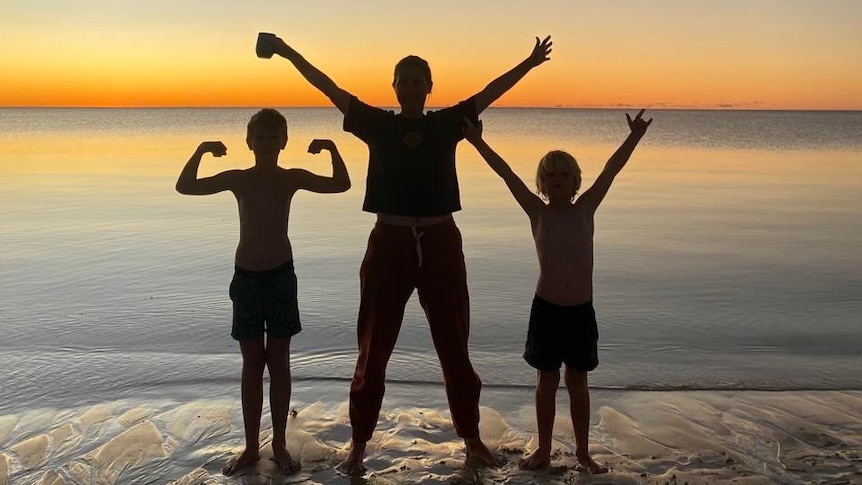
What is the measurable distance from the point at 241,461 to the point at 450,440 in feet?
4.32

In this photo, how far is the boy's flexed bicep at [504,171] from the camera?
Result: 4438mm

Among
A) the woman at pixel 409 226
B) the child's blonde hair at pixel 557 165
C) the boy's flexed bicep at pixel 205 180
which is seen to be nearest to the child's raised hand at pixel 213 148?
the boy's flexed bicep at pixel 205 180

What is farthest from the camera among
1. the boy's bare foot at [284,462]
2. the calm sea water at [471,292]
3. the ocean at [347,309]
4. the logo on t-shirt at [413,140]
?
the calm sea water at [471,292]

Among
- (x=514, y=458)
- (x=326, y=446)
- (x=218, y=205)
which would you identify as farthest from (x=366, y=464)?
(x=218, y=205)

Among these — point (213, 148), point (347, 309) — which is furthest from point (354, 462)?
point (347, 309)

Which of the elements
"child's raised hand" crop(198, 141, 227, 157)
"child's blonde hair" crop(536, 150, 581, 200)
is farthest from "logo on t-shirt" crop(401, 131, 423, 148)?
"child's raised hand" crop(198, 141, 227, 157)

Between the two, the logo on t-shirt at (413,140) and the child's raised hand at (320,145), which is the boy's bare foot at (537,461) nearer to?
the logo on t-shirt at (413,140)

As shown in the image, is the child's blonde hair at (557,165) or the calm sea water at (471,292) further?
the calm sea water at (471,292)

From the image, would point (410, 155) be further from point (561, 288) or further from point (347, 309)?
point (347, 309)

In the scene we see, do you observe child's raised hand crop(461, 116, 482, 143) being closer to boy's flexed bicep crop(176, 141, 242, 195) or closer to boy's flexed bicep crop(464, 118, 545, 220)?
boy's flexed bicep crop(464, 118, 545, 220)

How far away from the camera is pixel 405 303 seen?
457cm

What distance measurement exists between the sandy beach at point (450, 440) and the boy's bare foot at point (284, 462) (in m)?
0.06

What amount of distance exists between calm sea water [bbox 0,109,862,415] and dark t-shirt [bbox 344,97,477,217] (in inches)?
90.6

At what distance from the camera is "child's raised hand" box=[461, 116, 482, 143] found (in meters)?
4.43
